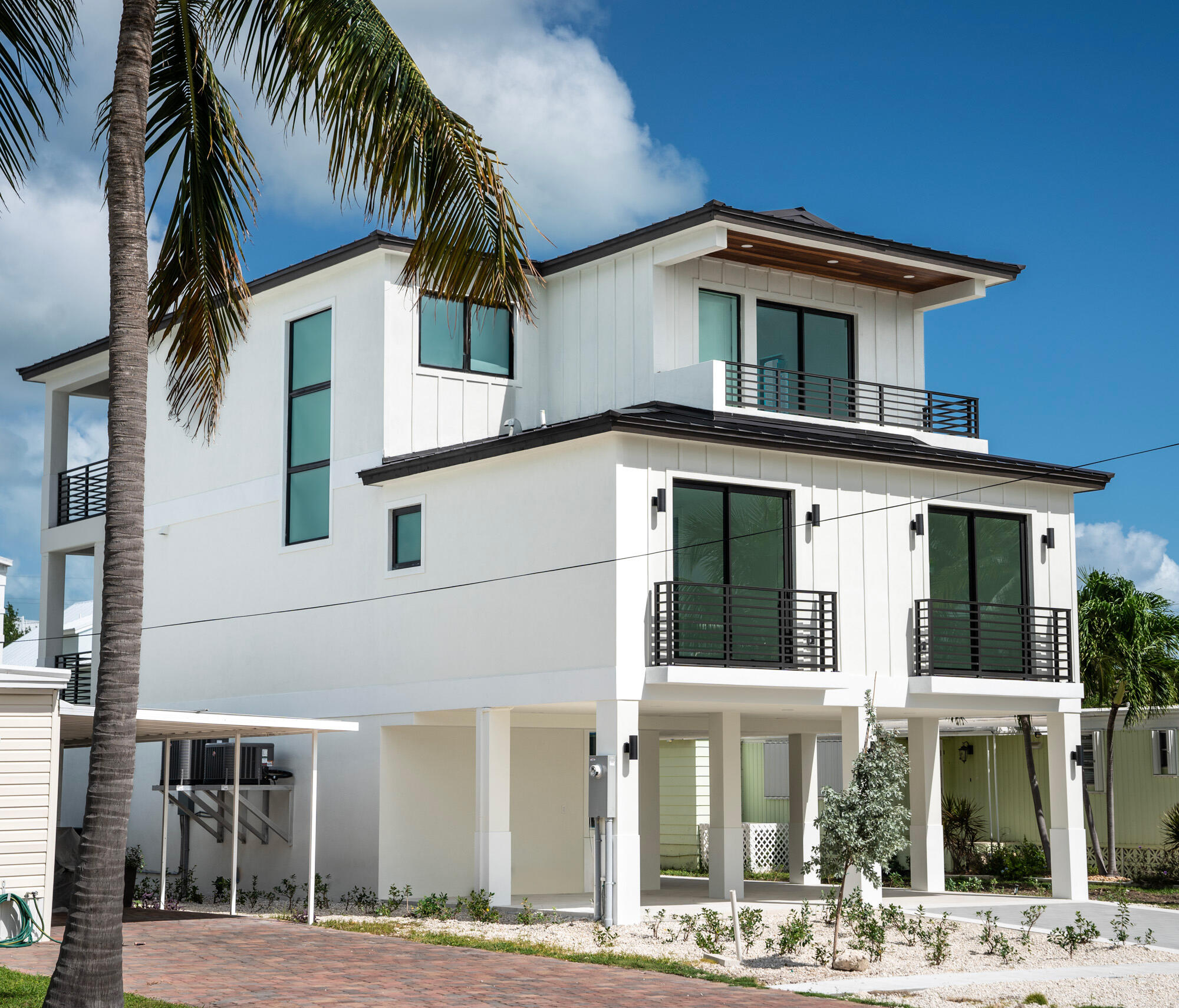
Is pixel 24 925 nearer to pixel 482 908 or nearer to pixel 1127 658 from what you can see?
pixel 482 908

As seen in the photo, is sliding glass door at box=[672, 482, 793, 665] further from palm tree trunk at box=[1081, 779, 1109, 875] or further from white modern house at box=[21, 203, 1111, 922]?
palm tree trunk at box=[1081, 779, 1109, 875]

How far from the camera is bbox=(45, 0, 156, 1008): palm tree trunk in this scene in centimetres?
1005

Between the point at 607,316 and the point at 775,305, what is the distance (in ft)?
9.29

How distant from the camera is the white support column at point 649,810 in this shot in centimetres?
2508

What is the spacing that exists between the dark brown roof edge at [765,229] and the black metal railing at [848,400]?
7.08ft

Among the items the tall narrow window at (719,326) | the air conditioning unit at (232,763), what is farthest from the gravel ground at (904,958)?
the tall narrow window at (719,326)

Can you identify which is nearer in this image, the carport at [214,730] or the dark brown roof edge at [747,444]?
the carport at [214,730]

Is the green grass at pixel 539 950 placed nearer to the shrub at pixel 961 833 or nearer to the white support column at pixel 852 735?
the white support column at pixel 852 735

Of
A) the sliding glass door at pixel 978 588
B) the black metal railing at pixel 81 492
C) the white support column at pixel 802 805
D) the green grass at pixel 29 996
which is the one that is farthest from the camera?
the black metal railing at pixel 81 492

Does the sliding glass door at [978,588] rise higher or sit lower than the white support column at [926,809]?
higher

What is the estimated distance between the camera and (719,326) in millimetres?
24125

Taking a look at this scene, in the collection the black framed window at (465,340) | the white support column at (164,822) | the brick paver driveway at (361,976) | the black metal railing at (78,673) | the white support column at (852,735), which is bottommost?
the brick paver driveway at (361,976)

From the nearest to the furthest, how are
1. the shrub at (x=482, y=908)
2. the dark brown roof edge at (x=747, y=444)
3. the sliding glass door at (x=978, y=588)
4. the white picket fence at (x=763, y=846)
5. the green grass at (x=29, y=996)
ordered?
the green grass at (x=29, y=996) < the dark brown roof edge at (x=747, y=444) < the shrub at (x=482, y=908) < the sliding glass door at (x=978, y=588) < the white picket fence at (x=763, y=846)

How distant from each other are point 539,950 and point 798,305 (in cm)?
1237
